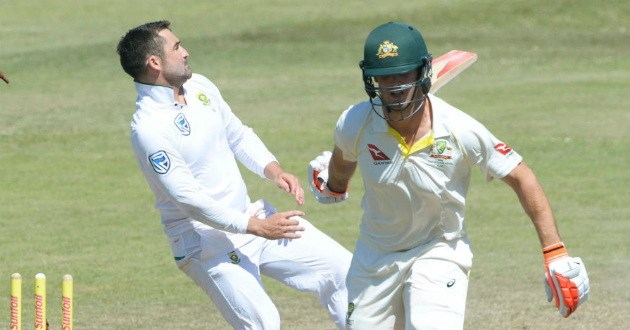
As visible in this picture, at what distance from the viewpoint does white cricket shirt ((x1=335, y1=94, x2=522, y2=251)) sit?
4.99 meters

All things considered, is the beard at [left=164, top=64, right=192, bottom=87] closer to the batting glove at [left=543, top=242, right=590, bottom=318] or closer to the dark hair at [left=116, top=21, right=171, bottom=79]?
the dark hair at [left=116, top=21, right=171, bottom=79]

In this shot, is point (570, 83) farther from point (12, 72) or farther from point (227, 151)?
point (227, 151)

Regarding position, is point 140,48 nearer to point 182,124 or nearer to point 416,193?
point 182,124

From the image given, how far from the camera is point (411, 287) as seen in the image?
16.8 ft

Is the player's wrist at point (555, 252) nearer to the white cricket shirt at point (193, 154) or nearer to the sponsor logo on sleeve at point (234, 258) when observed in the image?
the white cricket shirt at point (193, 154)

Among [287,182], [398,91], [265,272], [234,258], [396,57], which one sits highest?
[396,57]

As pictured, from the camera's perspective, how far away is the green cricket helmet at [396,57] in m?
4.92

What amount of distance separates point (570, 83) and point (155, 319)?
12664 mm

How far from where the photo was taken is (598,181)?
1274 centimetres

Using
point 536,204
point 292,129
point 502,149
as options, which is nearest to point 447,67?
point 502,149

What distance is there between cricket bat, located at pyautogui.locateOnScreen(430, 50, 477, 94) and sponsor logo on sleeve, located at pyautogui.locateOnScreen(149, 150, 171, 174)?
151cm

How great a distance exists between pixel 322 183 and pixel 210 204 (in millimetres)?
636

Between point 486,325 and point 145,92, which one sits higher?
point 145,92

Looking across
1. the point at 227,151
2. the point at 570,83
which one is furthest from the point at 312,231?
the point at 570,83
